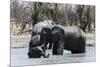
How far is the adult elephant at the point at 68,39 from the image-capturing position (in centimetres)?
237

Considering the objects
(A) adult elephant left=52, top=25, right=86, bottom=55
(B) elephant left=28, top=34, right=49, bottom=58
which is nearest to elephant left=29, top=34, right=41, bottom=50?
(B) elephant left=28, top=34, right=49, bottom=58

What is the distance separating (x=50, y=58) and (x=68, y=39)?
32 cm

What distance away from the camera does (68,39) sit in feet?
7.91

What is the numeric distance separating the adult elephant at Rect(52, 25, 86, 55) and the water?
57 mm

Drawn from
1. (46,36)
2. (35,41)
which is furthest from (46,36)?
(35,41)

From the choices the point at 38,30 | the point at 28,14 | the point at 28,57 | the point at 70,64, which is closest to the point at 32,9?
the point at 28,14

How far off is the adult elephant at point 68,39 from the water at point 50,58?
0.06 metres

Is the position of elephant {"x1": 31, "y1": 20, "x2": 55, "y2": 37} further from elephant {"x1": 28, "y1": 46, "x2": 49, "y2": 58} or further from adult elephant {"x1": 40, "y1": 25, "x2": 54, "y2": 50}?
elephant {"x1": 28, "y1": 46, "x2": 49, "y2": 58}

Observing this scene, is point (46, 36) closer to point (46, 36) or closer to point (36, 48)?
point (46, 36)

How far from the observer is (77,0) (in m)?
2.46

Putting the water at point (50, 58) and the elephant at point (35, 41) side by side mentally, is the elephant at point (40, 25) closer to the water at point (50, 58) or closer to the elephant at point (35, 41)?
the elephant at point (35, 41)

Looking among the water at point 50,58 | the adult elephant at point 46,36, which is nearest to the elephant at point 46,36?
the adult elephant at point 46,36

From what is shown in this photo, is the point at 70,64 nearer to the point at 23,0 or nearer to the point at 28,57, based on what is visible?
the point at 28,57

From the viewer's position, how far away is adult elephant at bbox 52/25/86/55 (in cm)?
237
